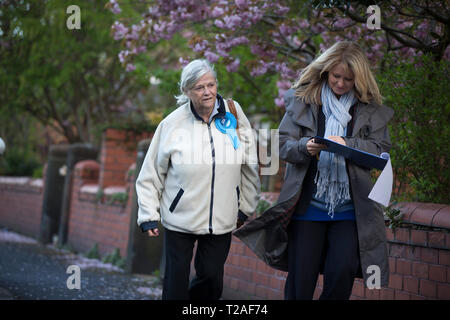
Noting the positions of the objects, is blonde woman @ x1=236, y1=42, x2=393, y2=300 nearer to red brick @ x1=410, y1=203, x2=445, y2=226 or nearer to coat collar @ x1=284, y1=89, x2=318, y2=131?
coat collar @ x1=284, y1=89, x2=318, y2=131

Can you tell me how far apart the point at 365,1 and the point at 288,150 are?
151 cm

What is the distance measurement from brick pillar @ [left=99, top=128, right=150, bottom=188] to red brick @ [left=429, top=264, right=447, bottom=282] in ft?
22.8

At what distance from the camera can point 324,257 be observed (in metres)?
3.78

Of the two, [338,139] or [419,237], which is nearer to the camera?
[338,139]

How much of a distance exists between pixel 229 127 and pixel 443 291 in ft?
6.14

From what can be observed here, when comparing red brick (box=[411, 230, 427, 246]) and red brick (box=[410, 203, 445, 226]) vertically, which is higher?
red brick (box=[410, 203, 445, 226])

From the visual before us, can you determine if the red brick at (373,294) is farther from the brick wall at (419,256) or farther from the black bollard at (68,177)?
the black bollard at (68,177)

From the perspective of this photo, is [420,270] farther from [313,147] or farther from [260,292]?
[260,292]

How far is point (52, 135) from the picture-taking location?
2411cm

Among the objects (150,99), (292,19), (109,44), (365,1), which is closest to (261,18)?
(292,19)

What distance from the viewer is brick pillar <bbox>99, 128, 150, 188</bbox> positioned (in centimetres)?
1062

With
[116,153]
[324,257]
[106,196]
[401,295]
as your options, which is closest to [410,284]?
[401,295]

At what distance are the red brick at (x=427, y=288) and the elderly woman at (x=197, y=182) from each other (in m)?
1.40

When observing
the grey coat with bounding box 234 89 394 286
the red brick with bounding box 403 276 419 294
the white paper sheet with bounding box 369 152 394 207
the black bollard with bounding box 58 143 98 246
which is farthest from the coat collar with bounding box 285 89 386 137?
the black bollard with bounding box 58 143 98 246
